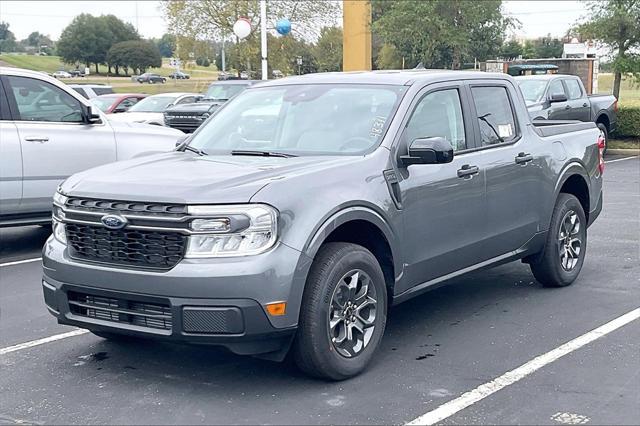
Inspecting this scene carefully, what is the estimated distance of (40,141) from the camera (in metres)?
9.06

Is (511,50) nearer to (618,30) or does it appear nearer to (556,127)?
(618,30)

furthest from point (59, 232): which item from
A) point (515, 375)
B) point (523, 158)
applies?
point (523, 158)

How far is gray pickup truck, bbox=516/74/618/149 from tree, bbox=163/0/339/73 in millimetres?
22846

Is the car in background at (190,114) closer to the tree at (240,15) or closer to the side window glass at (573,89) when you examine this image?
the side window glass at (573,89)

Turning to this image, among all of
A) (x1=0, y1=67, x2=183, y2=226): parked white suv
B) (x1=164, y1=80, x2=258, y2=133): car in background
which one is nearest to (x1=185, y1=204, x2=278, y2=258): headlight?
(x1=0, y1=67, x2=183, y2=226): parked white suv

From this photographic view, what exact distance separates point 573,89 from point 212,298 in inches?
610

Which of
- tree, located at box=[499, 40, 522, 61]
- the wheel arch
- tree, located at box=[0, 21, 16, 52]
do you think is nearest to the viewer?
the wheel arch

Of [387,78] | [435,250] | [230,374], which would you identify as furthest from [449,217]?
[230,374]

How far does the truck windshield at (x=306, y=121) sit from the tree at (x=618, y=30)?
703 inches

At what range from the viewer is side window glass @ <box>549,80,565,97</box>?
17570 mm

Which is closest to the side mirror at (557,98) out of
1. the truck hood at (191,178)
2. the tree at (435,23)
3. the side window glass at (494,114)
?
the tree at (435,23)

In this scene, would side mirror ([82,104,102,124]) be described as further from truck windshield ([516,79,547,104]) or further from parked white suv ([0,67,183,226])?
truck windshield ([516,79,547,104])

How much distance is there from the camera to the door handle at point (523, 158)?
657cm

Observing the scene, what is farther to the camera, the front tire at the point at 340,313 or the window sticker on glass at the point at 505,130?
the window sticker on glass at the point at 505,130
